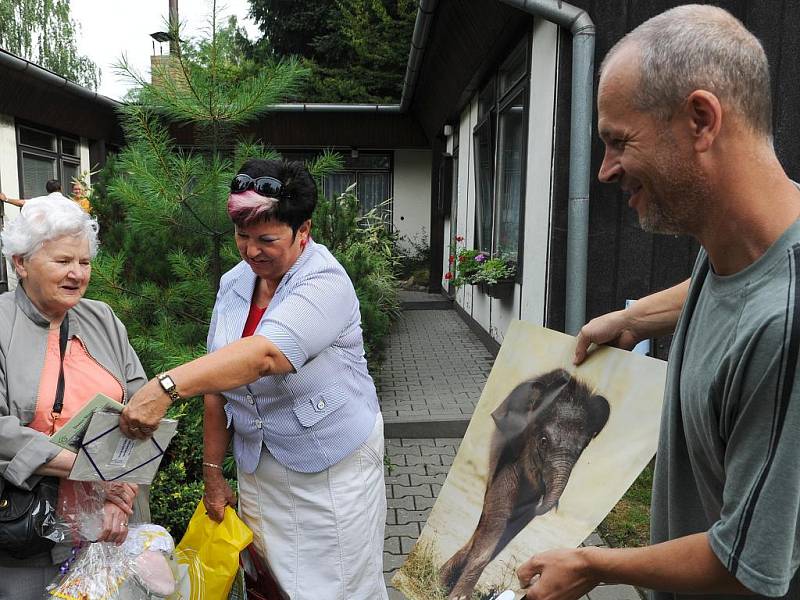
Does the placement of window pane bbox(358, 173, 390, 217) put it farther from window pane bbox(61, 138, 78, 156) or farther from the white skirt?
the white skirt

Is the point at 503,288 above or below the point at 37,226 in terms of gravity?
below

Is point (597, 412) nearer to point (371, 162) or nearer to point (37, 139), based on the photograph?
point (37, 139)

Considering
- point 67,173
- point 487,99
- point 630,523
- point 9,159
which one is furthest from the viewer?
point 67,173

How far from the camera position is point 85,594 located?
1813mm

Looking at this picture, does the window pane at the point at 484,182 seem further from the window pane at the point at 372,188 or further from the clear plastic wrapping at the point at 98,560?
the window pane at the point at 372,188

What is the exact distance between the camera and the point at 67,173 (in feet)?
43.6

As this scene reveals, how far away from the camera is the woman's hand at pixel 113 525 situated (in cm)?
192

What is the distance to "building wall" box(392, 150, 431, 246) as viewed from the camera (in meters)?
15.8

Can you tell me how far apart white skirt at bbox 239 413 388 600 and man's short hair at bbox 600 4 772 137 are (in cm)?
148

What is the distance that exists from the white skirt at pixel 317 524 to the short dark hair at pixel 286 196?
29.6 inches

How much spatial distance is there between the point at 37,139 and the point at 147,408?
1268cm

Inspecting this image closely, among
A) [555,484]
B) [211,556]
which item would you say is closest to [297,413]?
[211,556]

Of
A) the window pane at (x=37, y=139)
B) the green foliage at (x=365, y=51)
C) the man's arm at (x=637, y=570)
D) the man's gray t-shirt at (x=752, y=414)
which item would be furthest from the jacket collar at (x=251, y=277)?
the green foliage at (x=365, y=51)

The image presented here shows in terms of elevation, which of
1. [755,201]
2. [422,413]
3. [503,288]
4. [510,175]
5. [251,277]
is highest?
[510,175]
